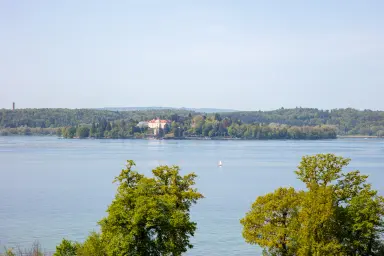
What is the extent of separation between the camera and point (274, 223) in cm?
1942

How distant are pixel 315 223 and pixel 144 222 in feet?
16.3

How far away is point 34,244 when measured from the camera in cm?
2702

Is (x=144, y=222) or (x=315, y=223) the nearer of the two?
(x=144, y=222)

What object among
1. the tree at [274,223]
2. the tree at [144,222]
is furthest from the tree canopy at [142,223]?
the tree at [274,223]

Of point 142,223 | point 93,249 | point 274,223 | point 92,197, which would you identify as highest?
point 142,223

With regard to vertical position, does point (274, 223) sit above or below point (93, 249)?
above

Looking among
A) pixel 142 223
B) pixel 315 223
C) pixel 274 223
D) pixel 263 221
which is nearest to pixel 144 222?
pixel 142 223

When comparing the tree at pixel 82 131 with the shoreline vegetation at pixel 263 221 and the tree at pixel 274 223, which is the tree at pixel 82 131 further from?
the tree at pixel 274 223

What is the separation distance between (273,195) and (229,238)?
1146 centimetres

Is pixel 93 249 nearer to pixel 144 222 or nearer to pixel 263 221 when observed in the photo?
pixel 144 222

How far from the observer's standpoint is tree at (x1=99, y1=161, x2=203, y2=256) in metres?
17.9

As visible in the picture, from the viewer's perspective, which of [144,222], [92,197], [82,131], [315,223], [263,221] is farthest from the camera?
[82,131]

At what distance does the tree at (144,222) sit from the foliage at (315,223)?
2.25m

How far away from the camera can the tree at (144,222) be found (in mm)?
17938
